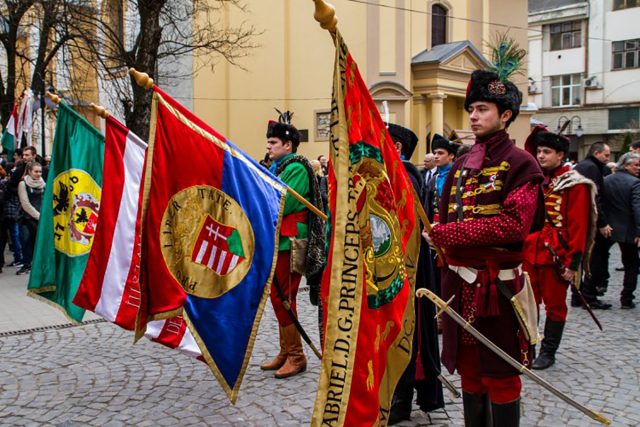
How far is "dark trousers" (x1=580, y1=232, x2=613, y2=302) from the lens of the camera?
8.40 meters

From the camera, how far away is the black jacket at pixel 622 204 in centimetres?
845

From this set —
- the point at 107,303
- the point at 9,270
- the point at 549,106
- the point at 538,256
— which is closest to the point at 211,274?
the point at 107,303

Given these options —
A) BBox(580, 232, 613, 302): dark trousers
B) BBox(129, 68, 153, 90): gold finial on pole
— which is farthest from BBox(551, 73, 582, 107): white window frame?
BBox(129, 68, 153, 90): gold finial on pole

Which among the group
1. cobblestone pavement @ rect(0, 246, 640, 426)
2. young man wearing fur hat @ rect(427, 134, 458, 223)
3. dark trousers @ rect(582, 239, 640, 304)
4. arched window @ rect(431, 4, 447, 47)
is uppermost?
arched window @ rect(431, 4, 447, 47)

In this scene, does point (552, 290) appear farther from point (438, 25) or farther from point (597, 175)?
point (438, 25)

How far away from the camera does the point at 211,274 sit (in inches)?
168

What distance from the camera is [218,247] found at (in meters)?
4.30

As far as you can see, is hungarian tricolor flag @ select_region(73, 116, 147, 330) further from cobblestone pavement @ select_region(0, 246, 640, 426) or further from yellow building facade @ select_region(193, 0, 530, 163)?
yellow building facade @ select_region(193, 0, 530, 163)

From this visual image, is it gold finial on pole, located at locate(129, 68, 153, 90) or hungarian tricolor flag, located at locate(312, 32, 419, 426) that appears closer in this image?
hungarian tricolor flag, located at locate(312, 32, 419, 426)

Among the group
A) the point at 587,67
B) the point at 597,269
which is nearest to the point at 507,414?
the point at 597,269

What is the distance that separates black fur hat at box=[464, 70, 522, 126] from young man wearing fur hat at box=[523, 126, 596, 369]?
222 centimetres

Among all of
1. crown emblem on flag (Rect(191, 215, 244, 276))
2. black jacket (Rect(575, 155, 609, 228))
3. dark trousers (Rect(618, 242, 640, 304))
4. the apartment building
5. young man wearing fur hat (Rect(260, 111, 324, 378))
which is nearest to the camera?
crown emblem on flag (Rect(191, 215, 244, 276))

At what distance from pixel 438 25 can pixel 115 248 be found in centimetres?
2446

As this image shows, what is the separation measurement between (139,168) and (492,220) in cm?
331
